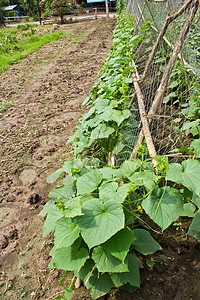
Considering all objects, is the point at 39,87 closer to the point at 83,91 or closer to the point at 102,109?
the point at 83,91

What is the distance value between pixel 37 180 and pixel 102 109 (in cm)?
112

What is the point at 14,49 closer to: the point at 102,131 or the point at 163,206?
the point at 102,131

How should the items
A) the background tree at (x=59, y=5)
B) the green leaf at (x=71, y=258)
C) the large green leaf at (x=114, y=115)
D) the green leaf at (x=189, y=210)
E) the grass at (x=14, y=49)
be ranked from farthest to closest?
the background tree at (x=59, y=5) → the grass at (x=14, y=49) → the large green leaf at (x=114, y=115) → the green leaf at (x=189, y=210) → the green leaf at (x=71, y=258)

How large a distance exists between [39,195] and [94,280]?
126 cm

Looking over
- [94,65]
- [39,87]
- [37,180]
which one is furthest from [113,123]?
[94,65]

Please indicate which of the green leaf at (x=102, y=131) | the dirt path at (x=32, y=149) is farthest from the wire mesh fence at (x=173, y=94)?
the dirt path at (x=32, y=149)

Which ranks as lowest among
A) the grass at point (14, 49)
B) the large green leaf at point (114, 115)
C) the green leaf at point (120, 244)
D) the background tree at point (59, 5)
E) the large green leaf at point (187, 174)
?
the green leaf at point (120, 244)

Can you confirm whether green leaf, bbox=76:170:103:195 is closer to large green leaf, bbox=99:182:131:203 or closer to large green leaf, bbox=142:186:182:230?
large green leaf, bbox=99:182:131:203

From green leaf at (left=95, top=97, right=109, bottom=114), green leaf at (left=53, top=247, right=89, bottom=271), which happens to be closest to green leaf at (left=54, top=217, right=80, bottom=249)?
green leaf at (left=53, top=247, right=89, bottom=271)

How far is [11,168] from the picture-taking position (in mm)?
2895

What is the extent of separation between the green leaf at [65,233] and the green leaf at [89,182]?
20 cm

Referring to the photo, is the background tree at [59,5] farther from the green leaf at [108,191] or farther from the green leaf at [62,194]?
the green leaf at [108,191]

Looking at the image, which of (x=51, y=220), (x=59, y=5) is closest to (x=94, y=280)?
(x=51, y=220)

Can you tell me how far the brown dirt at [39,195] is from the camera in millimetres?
1513
